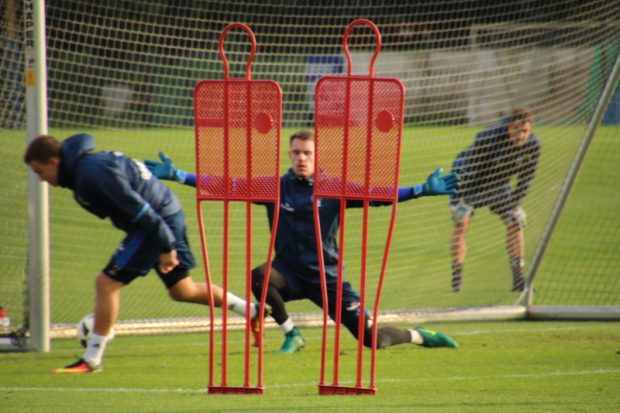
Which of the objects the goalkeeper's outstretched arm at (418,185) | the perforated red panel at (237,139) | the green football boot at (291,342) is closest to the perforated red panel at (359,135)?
the perforated red panel at (237,139)

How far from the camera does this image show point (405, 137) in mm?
18516

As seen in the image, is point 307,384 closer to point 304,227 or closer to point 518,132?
point 304,227

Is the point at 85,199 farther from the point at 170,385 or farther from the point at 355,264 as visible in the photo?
the point at 355,264

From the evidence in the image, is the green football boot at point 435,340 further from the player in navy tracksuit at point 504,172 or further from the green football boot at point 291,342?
the player in navy tracksuit at point 504,172

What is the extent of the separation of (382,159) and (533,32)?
7.85 m

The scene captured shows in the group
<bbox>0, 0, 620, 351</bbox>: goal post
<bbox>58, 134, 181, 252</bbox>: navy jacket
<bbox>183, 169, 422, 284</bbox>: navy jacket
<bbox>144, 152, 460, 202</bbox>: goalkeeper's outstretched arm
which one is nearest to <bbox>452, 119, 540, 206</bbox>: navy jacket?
<bbox>0, 0, 620, 351</bbox>: goal post

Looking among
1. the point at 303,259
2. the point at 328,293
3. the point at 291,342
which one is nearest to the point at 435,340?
the point at 328,293

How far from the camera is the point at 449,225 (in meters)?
13.5

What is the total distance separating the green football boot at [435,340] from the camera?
779 centimetres

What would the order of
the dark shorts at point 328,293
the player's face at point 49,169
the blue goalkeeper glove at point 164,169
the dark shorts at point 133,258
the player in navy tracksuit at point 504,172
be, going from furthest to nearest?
the player in navy tracksuit at point 504,172 → the dark shorts at point 328,293 → the blue goalkeeper glove at point 164,169 → the dark shorts at point 133,258 → the player's face at point 49,169

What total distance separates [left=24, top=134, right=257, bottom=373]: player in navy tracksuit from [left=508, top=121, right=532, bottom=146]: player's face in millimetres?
4329

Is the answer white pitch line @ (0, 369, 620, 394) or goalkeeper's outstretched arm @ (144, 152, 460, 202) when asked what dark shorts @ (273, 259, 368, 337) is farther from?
goalkeeper's outstretched arm @ (144, 152, 460, 202)

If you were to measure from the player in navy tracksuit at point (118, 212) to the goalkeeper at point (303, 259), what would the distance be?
382 millimetres

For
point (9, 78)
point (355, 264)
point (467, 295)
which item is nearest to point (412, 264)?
point (355, 264)
